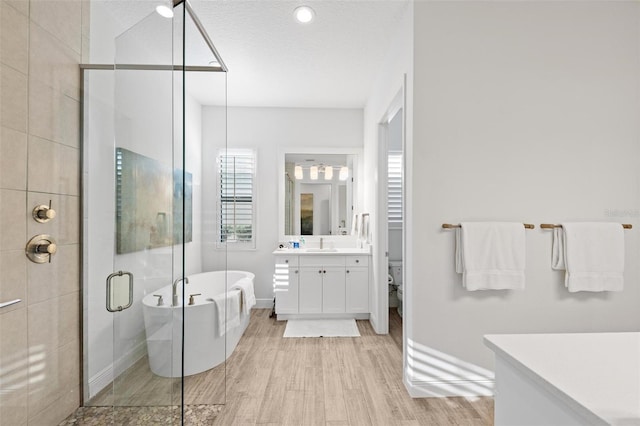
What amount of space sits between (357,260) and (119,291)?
8.34 feet

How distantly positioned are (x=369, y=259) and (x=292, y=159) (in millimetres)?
1699

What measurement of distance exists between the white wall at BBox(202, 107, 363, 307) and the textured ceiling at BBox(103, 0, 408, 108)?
0.38 metres

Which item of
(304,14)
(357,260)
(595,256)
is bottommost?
(357,260)

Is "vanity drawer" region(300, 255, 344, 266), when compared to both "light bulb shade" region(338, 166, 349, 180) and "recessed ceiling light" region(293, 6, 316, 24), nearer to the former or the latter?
"light bulb shade" region(338, 166, 349, 180)

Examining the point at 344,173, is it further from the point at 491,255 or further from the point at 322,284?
the point at 491,255

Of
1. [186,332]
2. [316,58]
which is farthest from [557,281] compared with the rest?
[316,58]

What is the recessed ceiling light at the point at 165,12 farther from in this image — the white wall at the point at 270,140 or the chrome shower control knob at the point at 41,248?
the white wall at the point at 270,140

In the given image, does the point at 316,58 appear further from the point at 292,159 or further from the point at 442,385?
the point at 442,385

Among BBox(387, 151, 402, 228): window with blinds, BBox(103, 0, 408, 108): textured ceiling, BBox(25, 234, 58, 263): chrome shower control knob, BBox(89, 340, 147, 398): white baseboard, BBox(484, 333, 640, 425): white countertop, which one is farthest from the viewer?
BBox(387, 151, 402, 228): window with blinds

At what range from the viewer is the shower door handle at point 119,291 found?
5.00 feet

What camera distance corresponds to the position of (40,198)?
5.48 ft

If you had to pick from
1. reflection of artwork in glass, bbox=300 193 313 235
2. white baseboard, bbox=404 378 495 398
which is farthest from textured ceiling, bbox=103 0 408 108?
white baseboard, bbox=404 378 495 398

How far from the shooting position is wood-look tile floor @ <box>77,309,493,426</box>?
1824 millimetres

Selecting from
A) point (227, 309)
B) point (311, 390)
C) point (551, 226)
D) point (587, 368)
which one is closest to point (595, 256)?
point (551, 226)
